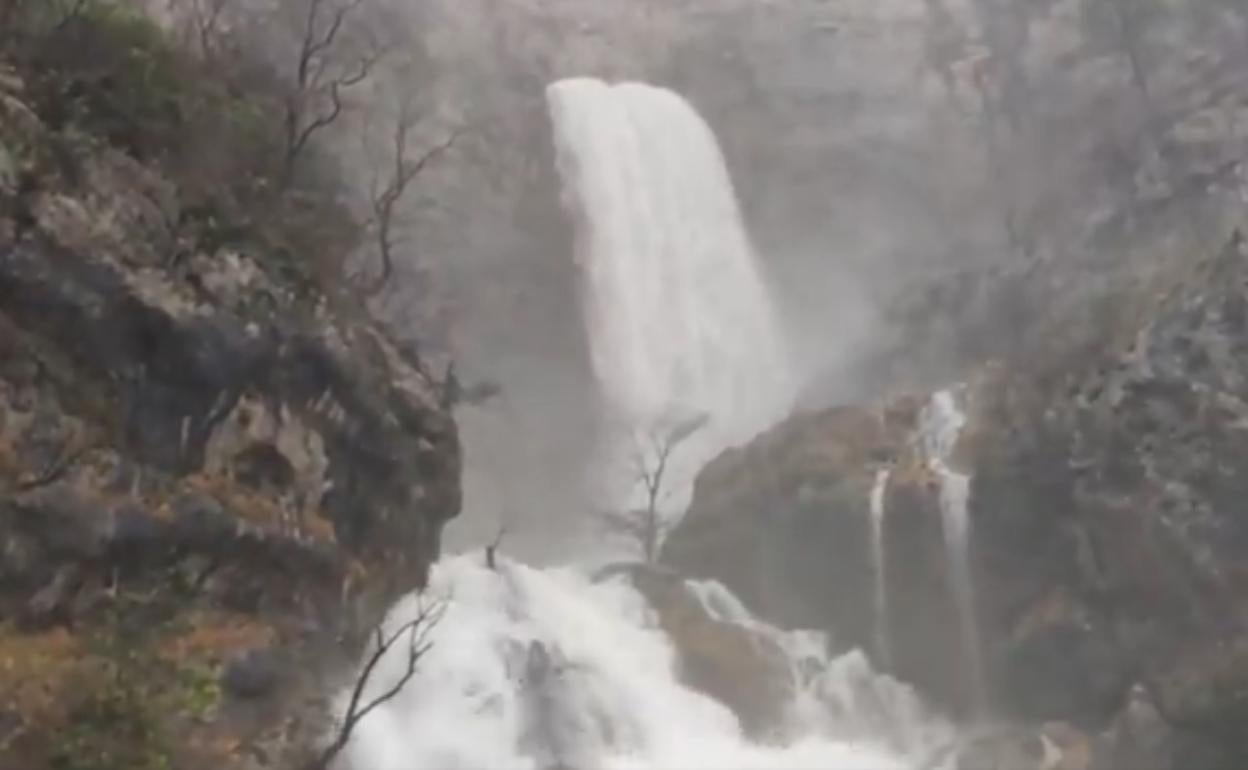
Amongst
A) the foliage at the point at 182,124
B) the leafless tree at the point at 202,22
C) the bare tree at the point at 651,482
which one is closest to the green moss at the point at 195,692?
the foliage at the point at 182,124

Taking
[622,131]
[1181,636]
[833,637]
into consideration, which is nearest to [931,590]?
[833,637]

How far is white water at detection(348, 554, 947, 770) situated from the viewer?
20.9 m

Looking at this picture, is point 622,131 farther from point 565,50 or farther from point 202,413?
point 202,413

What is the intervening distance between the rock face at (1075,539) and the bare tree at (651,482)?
5.14 m

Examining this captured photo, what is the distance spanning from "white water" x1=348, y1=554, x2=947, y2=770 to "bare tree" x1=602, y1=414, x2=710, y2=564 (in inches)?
316

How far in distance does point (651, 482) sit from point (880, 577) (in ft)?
42.7

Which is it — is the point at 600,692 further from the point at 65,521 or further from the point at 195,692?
the point at 65,521

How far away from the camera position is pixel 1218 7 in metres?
42.6

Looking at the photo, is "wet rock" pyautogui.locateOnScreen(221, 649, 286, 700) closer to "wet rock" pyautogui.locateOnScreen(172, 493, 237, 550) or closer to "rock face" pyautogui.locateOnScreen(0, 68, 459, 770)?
"rock face" pyautogui.locateOnScreen(0, 68, 459, 770)

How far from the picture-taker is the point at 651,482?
41219 mm

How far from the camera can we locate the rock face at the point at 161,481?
512 inches

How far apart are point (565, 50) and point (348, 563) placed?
31722mm

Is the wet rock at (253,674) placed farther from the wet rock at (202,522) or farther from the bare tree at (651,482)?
the bare tree at (651,482)

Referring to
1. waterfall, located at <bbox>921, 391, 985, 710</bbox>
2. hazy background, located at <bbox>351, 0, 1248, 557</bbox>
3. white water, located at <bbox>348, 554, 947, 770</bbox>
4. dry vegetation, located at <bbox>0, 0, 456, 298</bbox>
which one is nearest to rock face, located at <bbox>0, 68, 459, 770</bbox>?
dry vegetation, located at <bbox>0, 0, 456, 298</bbox>
